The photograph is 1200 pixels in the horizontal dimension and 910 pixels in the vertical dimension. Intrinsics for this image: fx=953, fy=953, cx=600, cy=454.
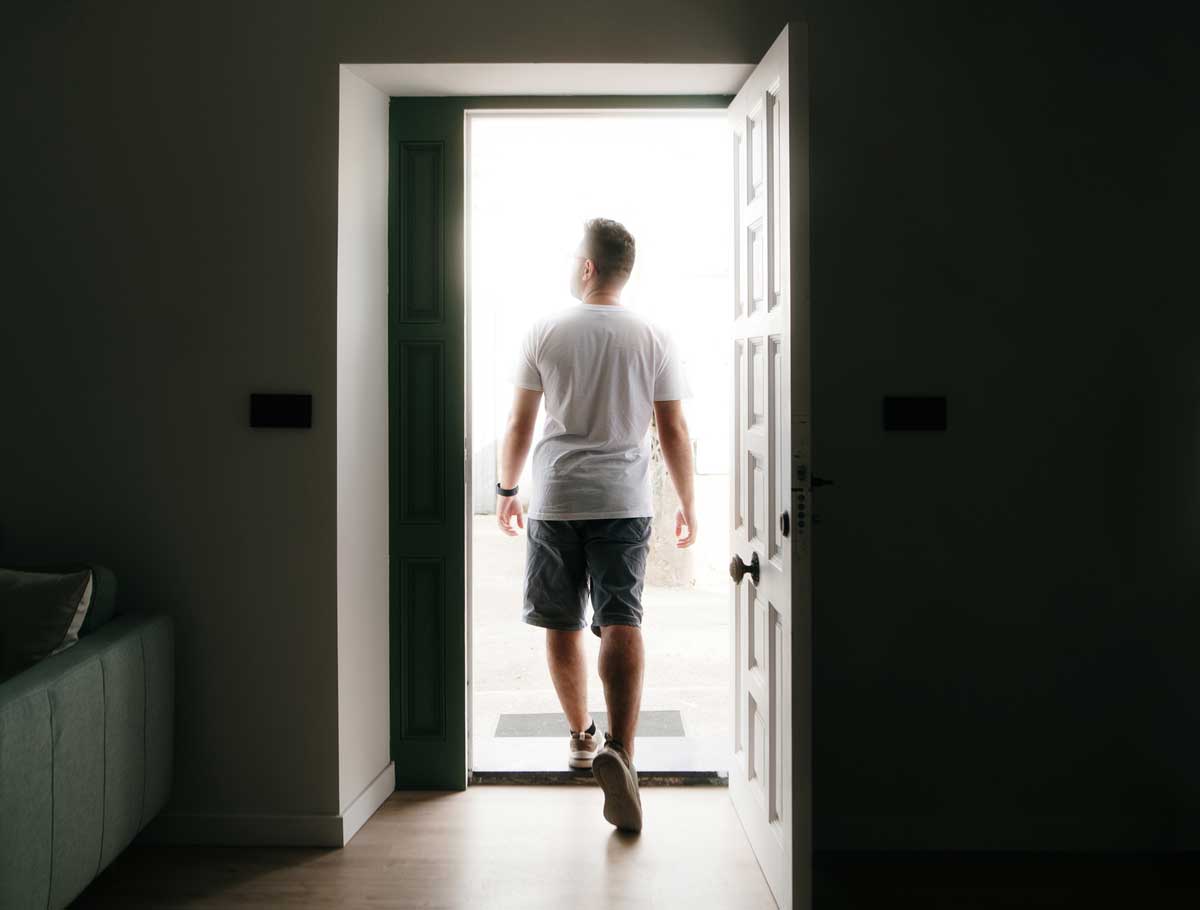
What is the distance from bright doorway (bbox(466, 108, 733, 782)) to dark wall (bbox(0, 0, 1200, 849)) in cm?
142

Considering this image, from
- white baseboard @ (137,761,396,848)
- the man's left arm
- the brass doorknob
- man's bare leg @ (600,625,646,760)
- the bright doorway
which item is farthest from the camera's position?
the bright doorway

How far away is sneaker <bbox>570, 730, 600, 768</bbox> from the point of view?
2838mm

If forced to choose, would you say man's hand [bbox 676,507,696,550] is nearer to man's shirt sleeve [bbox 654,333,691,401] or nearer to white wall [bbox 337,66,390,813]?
man's shirt sleeve [bbox 654,333,691,401]

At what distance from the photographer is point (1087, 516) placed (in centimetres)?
244

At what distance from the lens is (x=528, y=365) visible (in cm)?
265

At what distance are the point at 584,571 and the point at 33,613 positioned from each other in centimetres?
133

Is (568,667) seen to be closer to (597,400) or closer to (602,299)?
(597,400)

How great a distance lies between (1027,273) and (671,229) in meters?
4.99

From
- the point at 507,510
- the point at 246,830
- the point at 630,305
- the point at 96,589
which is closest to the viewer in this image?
the point at 96,589

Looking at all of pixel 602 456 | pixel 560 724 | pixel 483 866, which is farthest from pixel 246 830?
pixel 602 456

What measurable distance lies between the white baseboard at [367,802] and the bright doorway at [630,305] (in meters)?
0.99

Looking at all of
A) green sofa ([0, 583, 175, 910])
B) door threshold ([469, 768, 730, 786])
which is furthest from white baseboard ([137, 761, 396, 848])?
door threshold ([469, 768, 730, 786])

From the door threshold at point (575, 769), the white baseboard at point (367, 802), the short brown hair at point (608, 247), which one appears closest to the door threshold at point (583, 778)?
the door threshold at point (575, 769)

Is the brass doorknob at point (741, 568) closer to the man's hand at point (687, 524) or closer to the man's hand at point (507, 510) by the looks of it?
the man's hand at point (687, 524)
